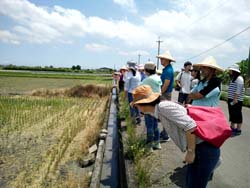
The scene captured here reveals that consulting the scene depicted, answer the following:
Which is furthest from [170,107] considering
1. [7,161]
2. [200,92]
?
[7,161]

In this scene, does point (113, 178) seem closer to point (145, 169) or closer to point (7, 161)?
point (145, 169)

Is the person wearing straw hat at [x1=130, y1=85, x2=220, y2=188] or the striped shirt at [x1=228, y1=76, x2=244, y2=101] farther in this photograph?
the striped shirt at [x1=228, y1=76, x2=244, y2=101]

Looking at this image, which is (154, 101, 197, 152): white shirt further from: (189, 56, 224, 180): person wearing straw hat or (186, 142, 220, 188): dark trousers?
(189, 56, 224, 180): person wearing straw hat

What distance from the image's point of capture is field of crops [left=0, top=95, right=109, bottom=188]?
17.8ft

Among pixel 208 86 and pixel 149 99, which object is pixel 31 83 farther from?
pixel 149 99

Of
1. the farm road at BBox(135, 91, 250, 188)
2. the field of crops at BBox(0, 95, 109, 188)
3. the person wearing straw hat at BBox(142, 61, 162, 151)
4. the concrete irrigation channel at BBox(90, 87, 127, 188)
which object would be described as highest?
the person wearing straw hat at BBox(142, 61, 162, 151)

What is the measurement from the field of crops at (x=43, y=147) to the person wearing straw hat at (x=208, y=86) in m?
2.27

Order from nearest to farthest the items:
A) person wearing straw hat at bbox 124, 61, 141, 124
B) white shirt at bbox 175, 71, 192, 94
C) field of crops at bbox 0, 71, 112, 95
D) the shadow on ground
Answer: the shadow on ground
white shirt at bbox 175, 71, 192, 94
person wearing straw hat at bbox 124, 61, 141, 124
field of crops at bbox 0, 71, 112, 95

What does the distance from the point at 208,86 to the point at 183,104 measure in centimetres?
65

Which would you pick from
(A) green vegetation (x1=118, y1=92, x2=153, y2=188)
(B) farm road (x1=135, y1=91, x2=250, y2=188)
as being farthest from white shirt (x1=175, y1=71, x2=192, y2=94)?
(A) green vegetation (x1=118, y1=92, x2=153, y2=188)

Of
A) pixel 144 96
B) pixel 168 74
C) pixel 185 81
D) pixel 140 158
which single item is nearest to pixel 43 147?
pixel 185 81

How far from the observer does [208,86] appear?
13.2 feet

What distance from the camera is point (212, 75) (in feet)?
12.8

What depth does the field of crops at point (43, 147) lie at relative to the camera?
543 cm
